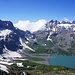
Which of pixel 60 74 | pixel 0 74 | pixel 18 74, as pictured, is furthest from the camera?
pixel 60 74

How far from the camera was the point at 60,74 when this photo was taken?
183375mm

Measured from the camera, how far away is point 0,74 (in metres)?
66.8

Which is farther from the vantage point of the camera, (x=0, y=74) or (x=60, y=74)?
(x=60, y=74)

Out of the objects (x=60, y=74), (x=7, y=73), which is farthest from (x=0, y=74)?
(x=60, y=74)

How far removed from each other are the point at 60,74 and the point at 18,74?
114m

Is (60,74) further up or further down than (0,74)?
further down

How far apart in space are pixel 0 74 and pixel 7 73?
12.3ft

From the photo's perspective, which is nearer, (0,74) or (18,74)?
(0,74)

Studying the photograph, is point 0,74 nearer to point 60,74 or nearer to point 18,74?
point 18,74

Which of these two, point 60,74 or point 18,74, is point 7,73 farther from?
point 60,74

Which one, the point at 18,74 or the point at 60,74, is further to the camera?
the point at 60,74

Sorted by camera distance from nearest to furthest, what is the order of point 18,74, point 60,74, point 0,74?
point 0,74, point 18,74, point 60,74

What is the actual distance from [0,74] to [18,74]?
789 cm

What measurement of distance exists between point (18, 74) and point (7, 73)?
4.28 m
